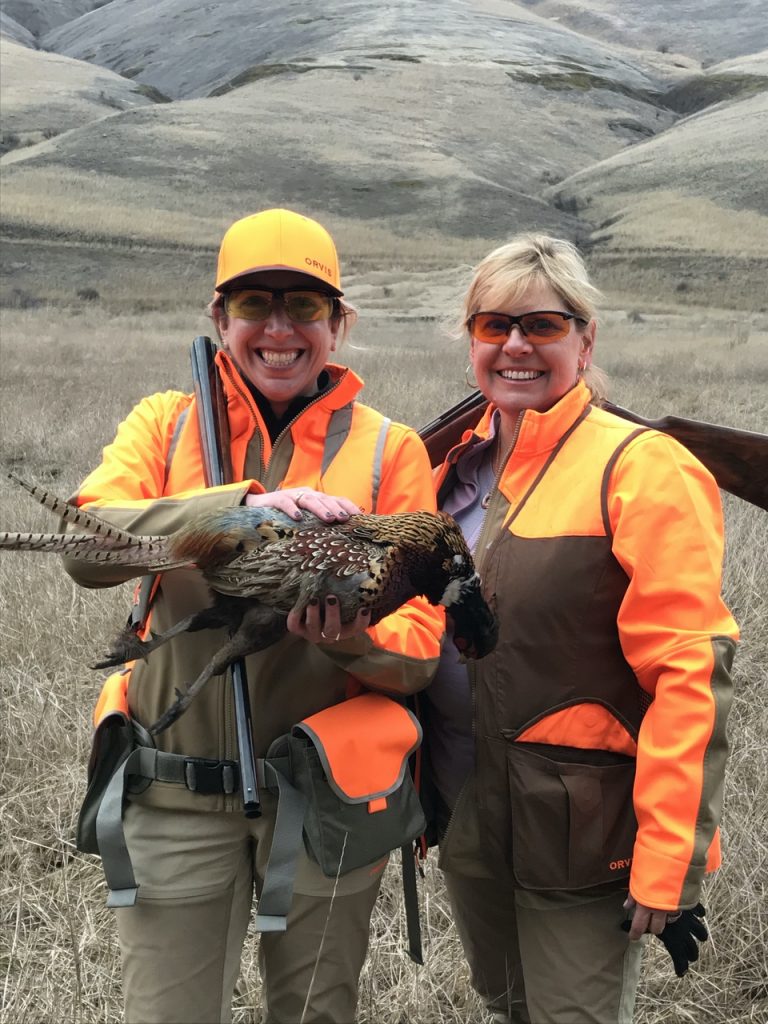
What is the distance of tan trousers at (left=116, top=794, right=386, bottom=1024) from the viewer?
6.98ft

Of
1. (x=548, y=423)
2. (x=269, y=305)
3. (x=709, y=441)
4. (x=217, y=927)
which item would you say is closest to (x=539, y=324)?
(x=548, y=423)

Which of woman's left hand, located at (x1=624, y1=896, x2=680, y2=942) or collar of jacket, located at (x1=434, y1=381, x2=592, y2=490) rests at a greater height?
collar of jacket, located at (x1=434, y1=381, x2=592, y2=490)

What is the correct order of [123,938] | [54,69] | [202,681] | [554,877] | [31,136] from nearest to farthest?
[202,681] → [123,938] → [554,877] → [31,136] → [54,69]

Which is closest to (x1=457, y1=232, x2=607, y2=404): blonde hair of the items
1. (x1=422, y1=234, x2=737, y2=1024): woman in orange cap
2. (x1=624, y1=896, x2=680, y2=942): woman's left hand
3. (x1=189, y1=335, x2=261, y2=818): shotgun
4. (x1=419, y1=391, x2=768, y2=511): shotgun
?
(x1=422, y1=234, x2=737, y2=1024): woman in orange cap

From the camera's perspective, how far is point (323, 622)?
76.9 inches

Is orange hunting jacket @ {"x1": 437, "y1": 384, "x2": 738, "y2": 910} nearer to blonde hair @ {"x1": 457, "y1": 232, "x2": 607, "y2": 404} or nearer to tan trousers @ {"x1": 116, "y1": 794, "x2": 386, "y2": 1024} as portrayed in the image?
blonde hair @ {"x1": 457, "y1": 232, "x2": 607, "y2": 404}

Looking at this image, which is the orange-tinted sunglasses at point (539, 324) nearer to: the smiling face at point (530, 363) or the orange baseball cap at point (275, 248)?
the smiling face at point (530, 363)

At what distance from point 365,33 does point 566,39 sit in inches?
1052

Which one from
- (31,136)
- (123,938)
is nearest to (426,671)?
(123,938)

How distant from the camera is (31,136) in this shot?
6238 cm

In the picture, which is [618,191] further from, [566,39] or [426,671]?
[566,39]

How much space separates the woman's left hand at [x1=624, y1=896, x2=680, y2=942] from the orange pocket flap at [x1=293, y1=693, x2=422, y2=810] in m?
0.68

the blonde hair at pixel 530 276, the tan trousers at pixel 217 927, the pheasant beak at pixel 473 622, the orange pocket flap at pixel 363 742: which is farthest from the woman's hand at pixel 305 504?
the blonde hair at pixel 530 276

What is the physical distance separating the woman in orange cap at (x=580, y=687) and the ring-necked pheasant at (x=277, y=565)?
0.35 m
